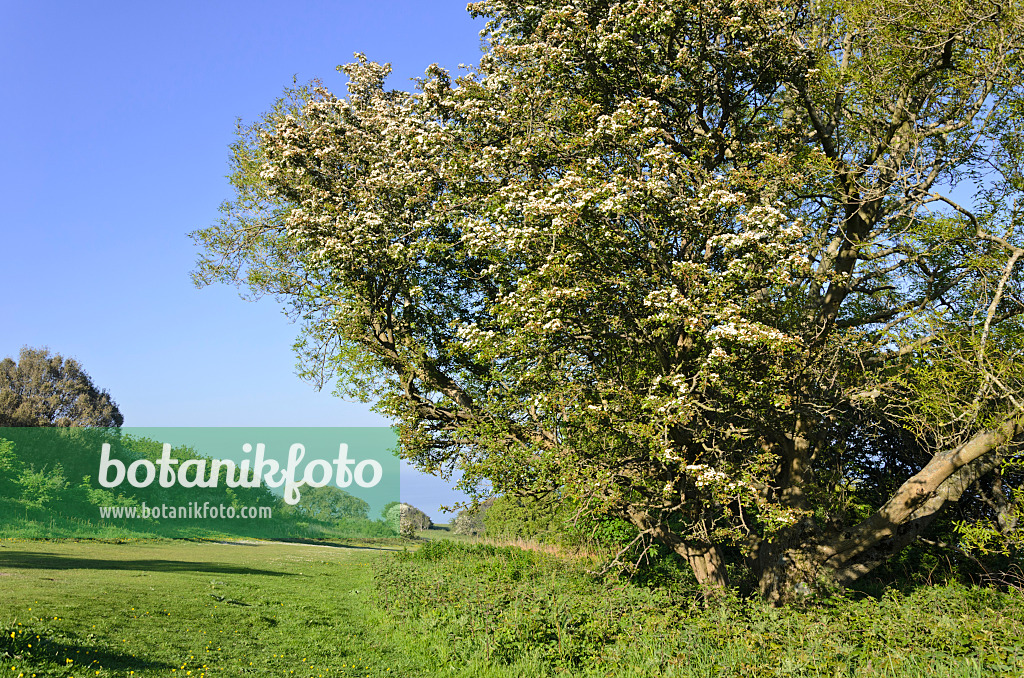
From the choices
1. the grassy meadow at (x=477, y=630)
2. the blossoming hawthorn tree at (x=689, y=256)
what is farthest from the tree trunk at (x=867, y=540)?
the grassy meadow at (x=477, y=630)

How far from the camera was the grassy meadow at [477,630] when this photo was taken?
30.1 feet

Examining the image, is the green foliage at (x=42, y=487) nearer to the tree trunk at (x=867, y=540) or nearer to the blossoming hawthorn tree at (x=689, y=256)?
the blossoming hawthorn tree at (x=689, y=256)

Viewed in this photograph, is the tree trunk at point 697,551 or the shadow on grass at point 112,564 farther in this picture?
the shadow on grass at point 112,564

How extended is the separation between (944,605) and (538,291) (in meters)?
9.18

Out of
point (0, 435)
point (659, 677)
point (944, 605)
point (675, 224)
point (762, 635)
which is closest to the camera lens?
point (659, 677)

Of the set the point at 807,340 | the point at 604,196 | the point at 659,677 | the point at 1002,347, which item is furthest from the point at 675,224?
the point at 659,677

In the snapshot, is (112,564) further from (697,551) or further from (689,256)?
(689,256)

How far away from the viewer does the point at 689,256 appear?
13.0m

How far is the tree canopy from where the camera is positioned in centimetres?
5419

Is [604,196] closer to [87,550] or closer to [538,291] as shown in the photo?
[538,291]

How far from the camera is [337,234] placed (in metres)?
15.9

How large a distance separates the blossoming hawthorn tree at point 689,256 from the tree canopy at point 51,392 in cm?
4967

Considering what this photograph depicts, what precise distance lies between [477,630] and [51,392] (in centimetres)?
5861

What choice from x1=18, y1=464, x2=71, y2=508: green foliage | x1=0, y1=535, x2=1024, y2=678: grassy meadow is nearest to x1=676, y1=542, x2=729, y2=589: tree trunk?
x1=0, y1=535, x2=1024, y2=678: grassy meadow
